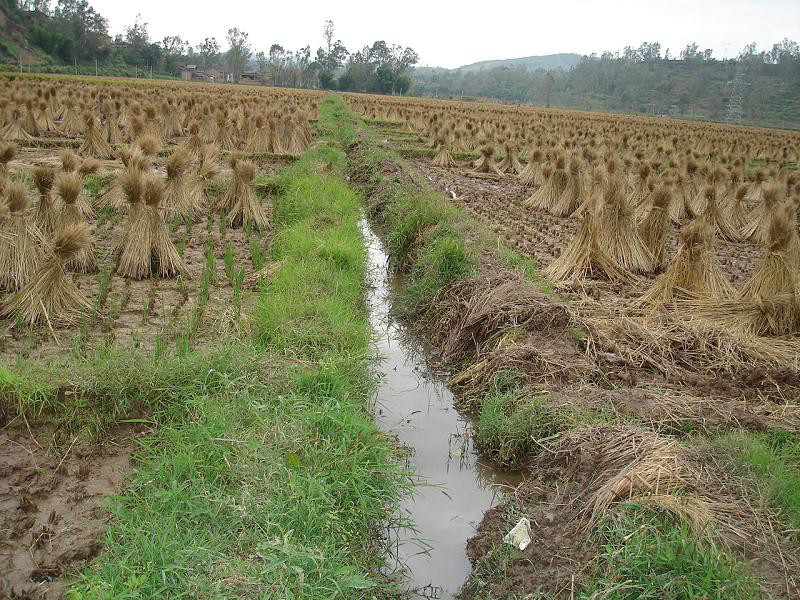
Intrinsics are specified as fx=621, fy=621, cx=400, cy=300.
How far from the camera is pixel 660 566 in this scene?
2.83m

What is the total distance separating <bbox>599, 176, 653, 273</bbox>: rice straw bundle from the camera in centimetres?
839

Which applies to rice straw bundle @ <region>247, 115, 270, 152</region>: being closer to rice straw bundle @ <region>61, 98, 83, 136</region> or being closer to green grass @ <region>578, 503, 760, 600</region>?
rice straw bundle @ <region>61, 98, 83, 136</region>

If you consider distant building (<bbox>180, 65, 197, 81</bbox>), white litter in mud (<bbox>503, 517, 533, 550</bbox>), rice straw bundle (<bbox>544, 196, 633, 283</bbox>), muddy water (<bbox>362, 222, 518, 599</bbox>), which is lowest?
muddy water (<bbox>362, 222, 518, 599</bbox>)

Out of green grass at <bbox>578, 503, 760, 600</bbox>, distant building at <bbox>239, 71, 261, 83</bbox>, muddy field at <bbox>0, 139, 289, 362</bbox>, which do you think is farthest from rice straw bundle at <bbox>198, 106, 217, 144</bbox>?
distant building at <bbox>239, 71, 261, 83</bbox>

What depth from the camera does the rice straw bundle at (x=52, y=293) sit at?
17.7ft

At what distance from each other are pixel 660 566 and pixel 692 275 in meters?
5.00

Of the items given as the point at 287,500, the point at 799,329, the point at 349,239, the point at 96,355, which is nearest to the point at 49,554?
the point at 287,500

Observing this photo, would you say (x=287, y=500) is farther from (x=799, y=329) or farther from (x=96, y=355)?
(x=799, y=329)

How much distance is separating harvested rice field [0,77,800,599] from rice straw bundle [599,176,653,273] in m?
0.03

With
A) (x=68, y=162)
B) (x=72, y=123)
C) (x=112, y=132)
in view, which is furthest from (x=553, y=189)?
(x=72, y=123)

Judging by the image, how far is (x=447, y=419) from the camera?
5.30m

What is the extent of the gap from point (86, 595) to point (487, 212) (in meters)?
10.4

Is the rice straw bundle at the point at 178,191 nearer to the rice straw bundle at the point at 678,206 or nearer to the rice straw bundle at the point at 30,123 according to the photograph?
the rice straw bundle at the point at 678,206

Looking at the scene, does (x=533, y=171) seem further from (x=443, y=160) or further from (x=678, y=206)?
(x=678, y=206)
